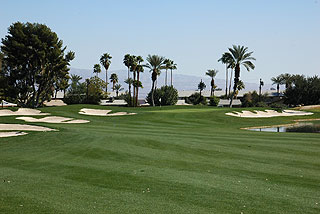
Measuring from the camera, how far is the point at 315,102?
94750mm

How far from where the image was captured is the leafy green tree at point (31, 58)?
6256cm

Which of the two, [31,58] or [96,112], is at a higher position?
[31,58]

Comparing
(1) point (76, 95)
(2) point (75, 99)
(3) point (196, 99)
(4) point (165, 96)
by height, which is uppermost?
(4) point (165, 96)

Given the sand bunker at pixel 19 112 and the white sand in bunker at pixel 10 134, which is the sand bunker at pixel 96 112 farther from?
the white sand in bunker at pixel 10 134

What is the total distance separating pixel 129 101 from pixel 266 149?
78073 millimetres

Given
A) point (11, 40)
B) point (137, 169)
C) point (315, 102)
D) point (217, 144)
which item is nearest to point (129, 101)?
point (11, 40)

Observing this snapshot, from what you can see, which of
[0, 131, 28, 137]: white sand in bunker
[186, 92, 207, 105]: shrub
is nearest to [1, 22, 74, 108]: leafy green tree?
[0, 131, 28, 137]: white sand in bunker

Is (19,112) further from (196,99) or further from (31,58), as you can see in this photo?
(196,99)

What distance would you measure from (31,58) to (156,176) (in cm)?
5873

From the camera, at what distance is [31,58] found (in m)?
64.5

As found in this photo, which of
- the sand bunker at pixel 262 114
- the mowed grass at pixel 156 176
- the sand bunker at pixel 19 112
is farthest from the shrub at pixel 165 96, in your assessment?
the mowed grass at pixel 156 176

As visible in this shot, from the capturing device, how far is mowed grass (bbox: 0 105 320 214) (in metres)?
8.24

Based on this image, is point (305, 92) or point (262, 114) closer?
point (262, 114)

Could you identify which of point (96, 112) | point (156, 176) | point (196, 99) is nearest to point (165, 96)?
point (196, 99)
